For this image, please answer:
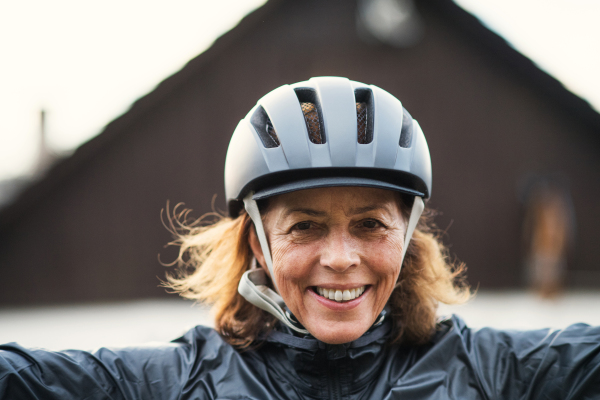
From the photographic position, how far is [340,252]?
193 centimetres

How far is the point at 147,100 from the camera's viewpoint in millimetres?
10867

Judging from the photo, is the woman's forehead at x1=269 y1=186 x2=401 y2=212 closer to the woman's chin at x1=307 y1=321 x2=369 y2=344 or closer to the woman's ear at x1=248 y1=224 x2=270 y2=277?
the woman's ear at x1=248 y1=224 x2=270 y2=277

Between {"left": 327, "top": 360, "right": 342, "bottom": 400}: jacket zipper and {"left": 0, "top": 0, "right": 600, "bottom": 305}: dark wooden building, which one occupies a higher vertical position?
{"left": 0, "top": 0, "right": 600, "bottom": 305}: dark wooden building

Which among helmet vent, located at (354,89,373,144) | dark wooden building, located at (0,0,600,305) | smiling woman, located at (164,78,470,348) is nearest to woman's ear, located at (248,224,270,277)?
smiling woman, located at (164,78,470,348)

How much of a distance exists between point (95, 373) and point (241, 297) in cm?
75

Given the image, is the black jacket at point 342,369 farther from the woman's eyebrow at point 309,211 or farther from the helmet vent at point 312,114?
the helmet vent at point 312,114

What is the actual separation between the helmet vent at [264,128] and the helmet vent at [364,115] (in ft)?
1.19

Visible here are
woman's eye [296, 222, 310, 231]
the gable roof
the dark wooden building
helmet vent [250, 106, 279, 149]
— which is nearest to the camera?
woman's eye [296, 222, 310, 231]

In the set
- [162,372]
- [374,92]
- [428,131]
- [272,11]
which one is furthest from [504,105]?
[162,372]

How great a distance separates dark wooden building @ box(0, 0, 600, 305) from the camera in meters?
11.1

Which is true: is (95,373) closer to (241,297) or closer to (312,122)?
(241,297)

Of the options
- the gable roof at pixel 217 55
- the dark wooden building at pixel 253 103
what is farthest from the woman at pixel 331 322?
the gable roof at pixel 217 55

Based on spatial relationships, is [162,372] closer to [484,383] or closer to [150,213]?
[484,383]

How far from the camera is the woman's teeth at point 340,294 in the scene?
6.45ft
